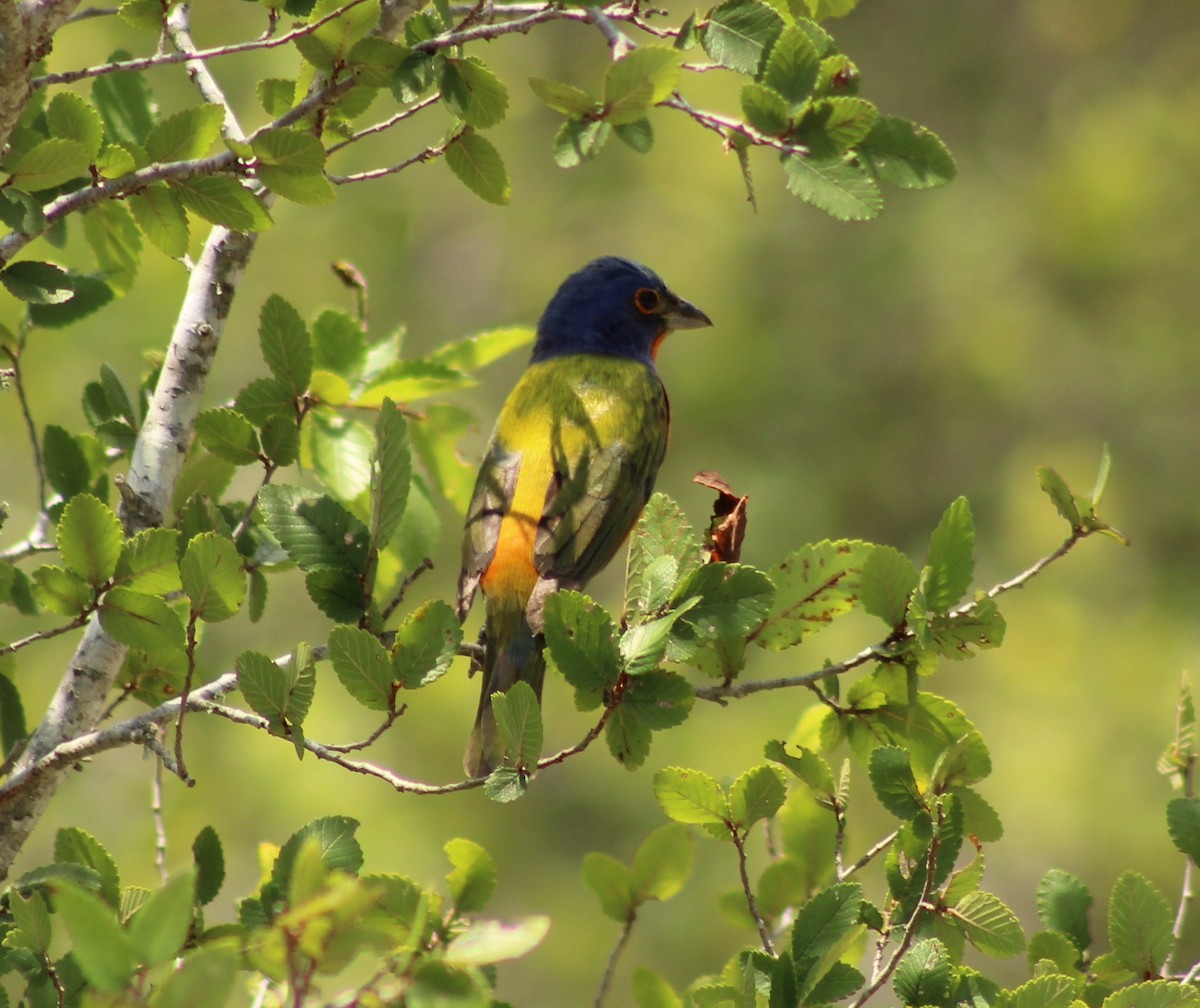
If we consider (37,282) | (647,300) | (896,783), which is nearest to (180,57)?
(37,282)

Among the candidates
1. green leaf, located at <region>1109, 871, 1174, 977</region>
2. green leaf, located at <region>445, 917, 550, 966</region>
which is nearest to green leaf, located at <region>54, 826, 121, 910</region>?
green leaf, located at <region>445, 917, 550, 966</region>

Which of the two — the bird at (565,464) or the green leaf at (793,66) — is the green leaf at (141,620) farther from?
the green leaf at (793,66)

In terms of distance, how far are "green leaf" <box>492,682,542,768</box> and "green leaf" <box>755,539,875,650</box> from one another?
0.66 m

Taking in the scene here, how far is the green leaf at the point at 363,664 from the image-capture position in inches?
93.6

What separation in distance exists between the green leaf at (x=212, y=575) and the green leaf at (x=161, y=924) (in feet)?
2.80

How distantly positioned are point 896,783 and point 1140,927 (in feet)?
1.89

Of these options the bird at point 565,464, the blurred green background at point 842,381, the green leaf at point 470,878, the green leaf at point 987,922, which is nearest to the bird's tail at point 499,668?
the bird at point 565,464

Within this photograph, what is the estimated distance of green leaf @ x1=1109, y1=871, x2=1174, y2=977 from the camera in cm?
262

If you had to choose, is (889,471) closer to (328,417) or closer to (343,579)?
(328,417)

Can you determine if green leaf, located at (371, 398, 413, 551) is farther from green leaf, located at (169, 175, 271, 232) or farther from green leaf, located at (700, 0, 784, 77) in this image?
green leaf, located at (700, 0, 784, 77)

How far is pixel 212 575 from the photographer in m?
2.40

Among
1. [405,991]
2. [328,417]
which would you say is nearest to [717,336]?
[328,417]

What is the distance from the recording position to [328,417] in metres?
3.50

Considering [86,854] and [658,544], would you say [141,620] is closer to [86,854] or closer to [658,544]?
[86,854]
